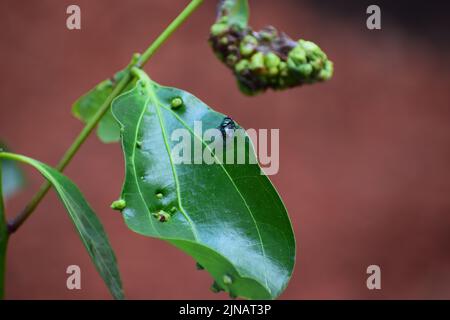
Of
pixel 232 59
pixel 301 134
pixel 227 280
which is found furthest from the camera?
pixel 301 134

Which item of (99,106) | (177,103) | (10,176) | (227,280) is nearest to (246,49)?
(177,103)

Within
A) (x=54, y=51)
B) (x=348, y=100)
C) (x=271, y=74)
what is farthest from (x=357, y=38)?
(x=271, y=74)

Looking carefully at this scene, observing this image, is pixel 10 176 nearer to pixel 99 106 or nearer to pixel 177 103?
pixel 99 106

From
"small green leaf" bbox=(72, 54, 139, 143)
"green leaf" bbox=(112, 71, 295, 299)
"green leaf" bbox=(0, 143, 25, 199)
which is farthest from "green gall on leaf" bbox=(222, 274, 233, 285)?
"green leaf" bbox=(0, 143, 25, 199)

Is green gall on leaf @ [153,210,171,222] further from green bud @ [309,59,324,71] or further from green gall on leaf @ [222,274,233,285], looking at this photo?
green bud @ [309,59,324,71]

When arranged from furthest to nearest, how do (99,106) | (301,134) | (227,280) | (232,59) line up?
1. (301,134)
2. (99,106)
3. (232,59)
4. (227,280)
